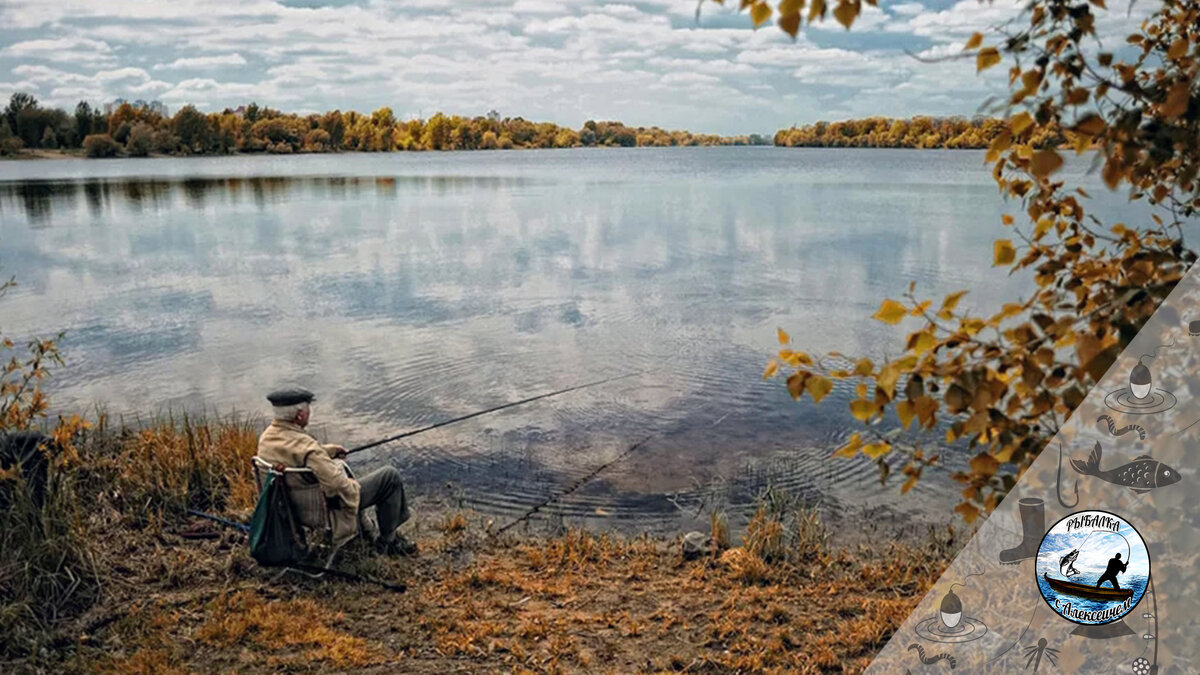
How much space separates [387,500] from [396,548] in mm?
383

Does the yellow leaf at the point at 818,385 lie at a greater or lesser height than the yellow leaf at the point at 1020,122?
lesser

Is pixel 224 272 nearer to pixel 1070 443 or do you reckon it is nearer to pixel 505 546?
pixel 505 546

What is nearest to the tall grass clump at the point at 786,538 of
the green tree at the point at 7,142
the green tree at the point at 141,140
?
the green tree at the point at 7,142

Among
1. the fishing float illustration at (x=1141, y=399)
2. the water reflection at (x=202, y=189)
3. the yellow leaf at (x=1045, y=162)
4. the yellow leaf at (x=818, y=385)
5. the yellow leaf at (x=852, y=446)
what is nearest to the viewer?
the yellow leaf at (x=1045, y=162)

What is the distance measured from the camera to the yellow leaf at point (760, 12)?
1885 millimetres

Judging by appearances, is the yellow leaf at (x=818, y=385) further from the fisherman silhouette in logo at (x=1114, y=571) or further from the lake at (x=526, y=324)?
the lake at (x=526, y=324)

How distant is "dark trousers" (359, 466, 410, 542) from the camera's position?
7012 mm

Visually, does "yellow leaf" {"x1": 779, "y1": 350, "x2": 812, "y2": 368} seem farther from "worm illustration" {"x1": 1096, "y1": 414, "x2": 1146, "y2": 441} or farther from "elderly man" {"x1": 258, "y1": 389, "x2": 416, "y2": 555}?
"elderly man" {"x1": 258, "y1": 389, "x2": 416, "y2": 555}

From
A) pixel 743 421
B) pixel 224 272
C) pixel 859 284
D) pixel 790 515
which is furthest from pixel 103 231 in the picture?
pixel 790 515

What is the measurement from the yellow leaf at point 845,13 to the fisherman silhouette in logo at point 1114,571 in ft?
4.94

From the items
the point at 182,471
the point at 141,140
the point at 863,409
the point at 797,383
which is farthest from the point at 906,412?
the point at 141,140

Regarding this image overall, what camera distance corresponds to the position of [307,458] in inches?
252

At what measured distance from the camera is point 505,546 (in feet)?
24.4

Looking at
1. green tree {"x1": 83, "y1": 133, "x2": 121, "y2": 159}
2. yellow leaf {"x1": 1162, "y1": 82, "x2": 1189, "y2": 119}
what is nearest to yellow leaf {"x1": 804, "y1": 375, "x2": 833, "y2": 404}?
yellow leaf {"x1": 1162, "y1": 82, "x2": 1189, "y2": 119}
